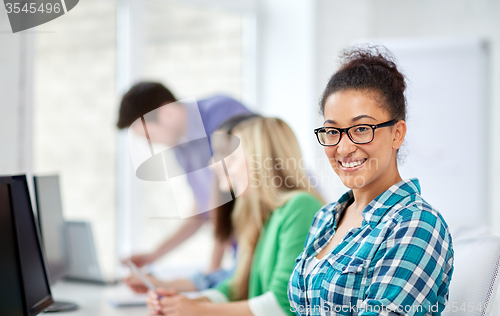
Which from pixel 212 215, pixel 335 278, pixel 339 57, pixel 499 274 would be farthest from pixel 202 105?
pixel 499 274

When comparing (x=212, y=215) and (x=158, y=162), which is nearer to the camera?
(x=158, y=162)

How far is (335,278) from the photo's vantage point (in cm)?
86

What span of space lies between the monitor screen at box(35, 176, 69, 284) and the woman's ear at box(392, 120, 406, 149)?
114 centimetres

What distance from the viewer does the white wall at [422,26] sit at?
234cm

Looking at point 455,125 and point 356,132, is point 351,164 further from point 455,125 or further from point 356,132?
point 455,125

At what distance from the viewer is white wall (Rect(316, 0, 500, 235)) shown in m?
2.34

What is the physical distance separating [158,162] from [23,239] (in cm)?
52

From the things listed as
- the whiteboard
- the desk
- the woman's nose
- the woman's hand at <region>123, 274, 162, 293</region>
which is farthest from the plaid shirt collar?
the whiteboard

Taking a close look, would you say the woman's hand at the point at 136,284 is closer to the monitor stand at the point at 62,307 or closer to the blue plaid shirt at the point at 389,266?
the monitor stand at the point at 62,307

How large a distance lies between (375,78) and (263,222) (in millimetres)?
691

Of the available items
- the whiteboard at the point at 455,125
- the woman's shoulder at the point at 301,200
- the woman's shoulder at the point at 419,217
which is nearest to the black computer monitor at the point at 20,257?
the woman's shoulder at the point at 301,200

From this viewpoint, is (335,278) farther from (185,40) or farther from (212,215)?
(185,40)

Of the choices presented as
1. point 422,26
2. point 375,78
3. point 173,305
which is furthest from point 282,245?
point 422,26

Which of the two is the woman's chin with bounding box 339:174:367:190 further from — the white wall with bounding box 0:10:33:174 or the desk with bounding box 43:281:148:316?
the white wall with bounding box 0:10:33:174
